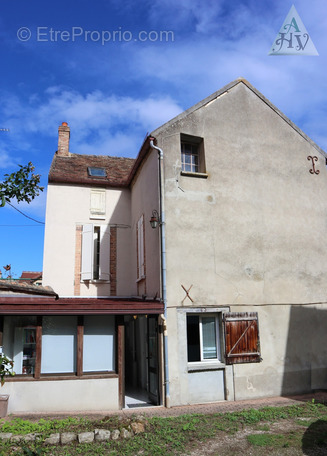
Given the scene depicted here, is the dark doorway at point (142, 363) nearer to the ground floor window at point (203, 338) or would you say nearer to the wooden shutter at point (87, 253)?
the ground floor window at point (203, 338)

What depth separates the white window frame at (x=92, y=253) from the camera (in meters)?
13.4

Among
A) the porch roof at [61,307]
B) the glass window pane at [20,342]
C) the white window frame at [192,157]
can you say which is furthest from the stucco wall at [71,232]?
the porch roof at [61,307]

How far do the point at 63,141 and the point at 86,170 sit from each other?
219 centimetres

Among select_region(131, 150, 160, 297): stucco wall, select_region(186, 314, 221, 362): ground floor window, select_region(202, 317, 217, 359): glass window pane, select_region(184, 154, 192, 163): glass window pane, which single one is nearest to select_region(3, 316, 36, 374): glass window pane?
select_region(131, 150, 160, 297): stucco wall

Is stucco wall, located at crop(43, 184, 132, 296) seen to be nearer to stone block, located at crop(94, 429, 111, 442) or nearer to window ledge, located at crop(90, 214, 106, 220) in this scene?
window ledge, located at crop(90, 214, 106, 220)

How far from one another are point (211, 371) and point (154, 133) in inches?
255

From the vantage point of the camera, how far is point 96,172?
14.8m

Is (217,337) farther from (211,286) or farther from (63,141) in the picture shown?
(63,141)

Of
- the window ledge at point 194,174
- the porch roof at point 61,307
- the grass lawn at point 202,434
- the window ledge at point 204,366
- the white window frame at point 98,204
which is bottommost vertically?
the grass lawn at point 202,434

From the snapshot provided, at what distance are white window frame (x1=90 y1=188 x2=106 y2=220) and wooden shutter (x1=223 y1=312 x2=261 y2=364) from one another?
701 centimetres

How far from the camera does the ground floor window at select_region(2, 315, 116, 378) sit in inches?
334

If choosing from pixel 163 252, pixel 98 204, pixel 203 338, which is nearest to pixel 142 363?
pixel 203 338

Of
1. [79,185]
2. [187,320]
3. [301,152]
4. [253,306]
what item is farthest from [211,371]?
[79,185]

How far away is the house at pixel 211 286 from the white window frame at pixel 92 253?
161 cm
